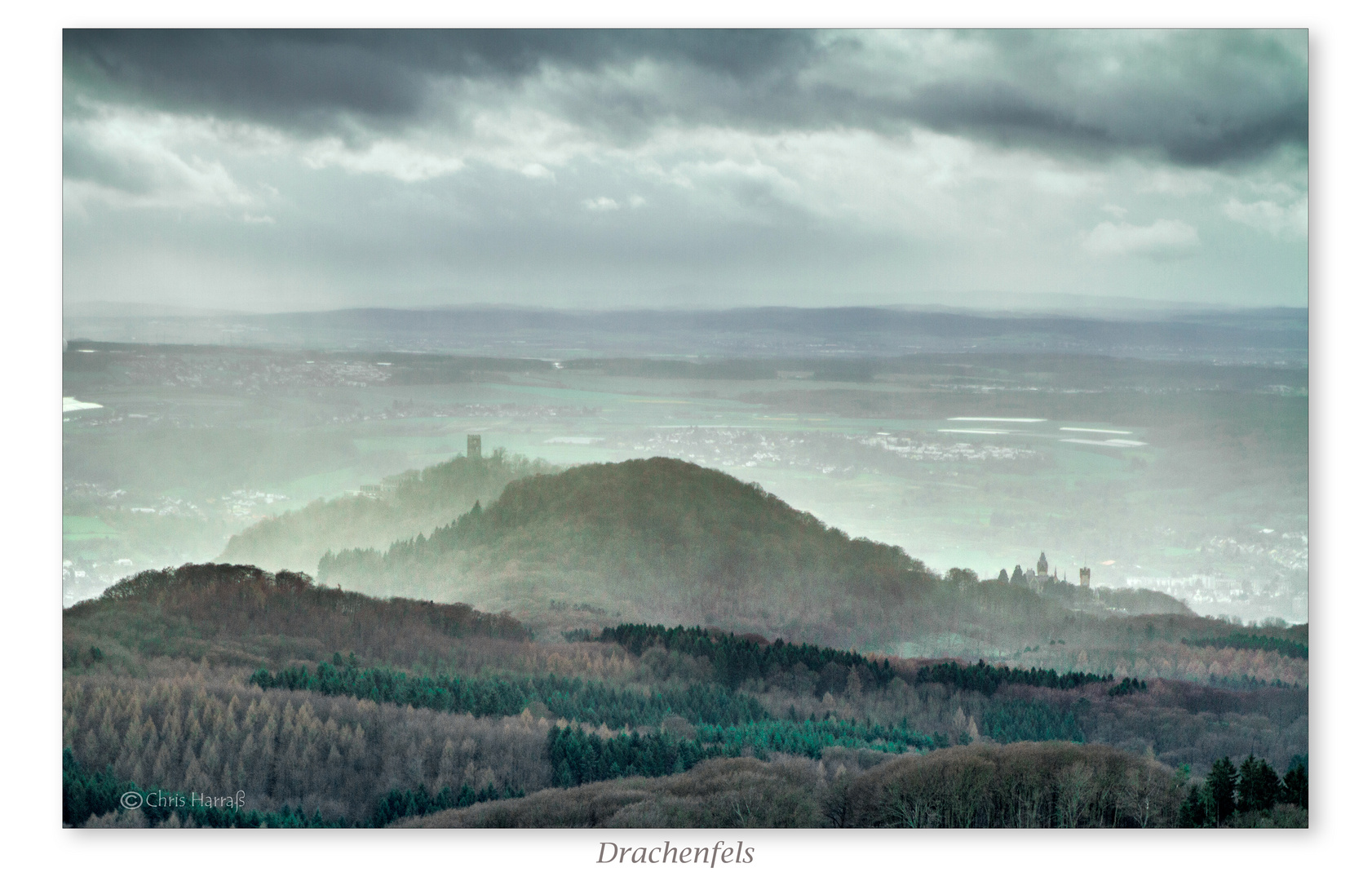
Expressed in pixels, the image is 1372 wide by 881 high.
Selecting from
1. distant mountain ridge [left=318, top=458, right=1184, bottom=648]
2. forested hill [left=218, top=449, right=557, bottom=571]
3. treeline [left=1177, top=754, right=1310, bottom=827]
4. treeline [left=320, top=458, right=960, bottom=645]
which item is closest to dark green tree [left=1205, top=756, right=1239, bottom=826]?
treeline [left=1177, top=754, right=1310, bottom=827]

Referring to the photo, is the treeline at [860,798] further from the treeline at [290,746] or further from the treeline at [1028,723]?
the treeline at [290,746]

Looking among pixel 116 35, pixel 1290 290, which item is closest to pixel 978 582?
pixel 1290 290

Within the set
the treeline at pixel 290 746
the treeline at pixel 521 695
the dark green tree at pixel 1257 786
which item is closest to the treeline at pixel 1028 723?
the dark green tree at pixel 1257 786

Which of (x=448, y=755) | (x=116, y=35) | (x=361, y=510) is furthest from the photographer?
(x=361, y=510)

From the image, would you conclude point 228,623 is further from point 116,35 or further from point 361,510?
point 116,35

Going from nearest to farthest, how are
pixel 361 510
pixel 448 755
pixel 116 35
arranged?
pixel 448 755 < pixel 116 35 < pixel 361 510

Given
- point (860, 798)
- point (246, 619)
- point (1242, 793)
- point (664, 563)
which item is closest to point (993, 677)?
point (860, 798)
